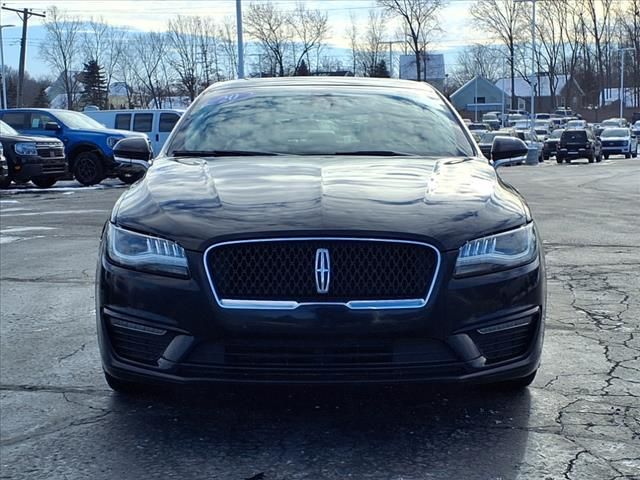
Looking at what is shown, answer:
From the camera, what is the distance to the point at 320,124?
15.4 ft

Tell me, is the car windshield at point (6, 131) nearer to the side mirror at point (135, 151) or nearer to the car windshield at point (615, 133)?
the side mirror at point (135, 151)

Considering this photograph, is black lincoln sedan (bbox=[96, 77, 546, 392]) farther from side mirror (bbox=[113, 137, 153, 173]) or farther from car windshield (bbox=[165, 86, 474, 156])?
side mirror (bbox=[113, 137, 153, 173])

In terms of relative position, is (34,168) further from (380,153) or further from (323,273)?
(323,273)

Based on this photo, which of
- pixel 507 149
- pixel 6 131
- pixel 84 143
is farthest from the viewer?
pixel 84 143

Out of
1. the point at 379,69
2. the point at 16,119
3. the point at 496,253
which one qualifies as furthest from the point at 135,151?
the point at 379,69

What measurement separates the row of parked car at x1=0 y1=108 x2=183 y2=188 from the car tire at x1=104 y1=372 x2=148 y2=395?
43.7 feet

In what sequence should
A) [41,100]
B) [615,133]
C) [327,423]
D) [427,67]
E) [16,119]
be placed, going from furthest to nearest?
[427,67]
[41,100]
[615,133]
[16,119]
[327,423]

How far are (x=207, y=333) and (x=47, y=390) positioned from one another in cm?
151

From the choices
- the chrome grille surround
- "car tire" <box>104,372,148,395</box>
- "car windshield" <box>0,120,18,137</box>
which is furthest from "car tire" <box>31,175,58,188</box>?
the chrome grille surround

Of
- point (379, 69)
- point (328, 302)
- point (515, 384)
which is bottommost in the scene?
point (515, 384)

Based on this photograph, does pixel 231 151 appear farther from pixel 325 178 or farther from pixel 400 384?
pixel 400 384

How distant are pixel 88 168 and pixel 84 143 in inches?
22.9

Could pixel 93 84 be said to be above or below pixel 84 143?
above

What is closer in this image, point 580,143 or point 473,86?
point 580,143
